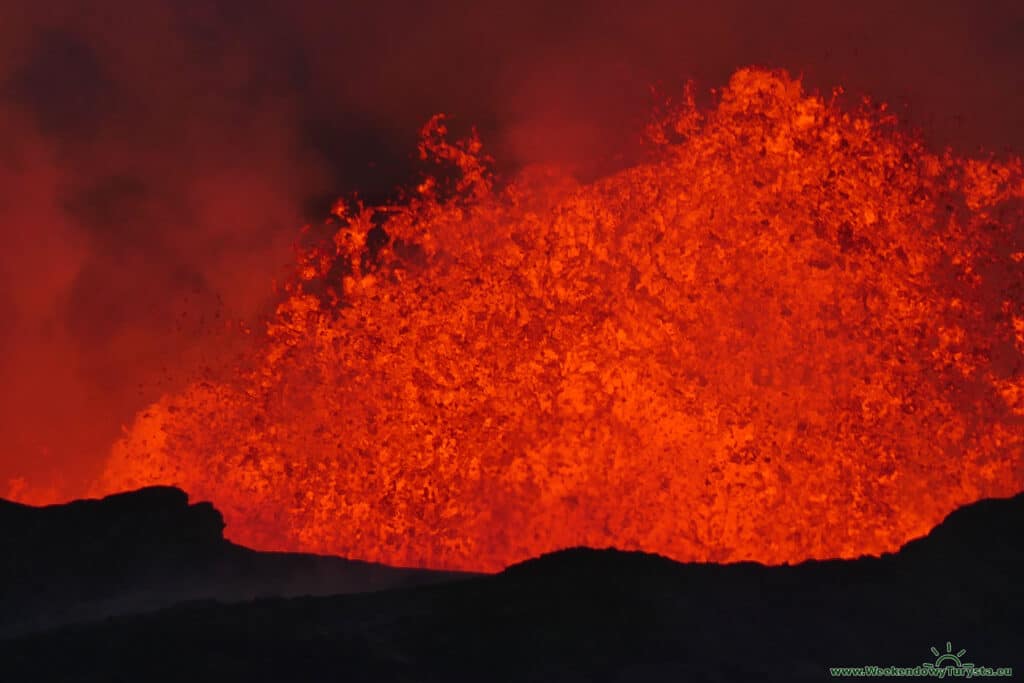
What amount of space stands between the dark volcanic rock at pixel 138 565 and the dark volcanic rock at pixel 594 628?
9.39 feet

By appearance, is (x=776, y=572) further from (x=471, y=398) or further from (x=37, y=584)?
(x=471, y=398)

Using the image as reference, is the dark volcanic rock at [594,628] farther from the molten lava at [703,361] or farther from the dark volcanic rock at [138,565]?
the molten lava at [703,361]

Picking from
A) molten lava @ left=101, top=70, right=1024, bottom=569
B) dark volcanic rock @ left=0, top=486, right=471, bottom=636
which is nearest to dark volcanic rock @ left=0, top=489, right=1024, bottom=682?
dark volcanic rock @ left=0, top=486, right=471, bottom=636

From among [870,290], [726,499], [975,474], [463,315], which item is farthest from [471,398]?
[975,474]

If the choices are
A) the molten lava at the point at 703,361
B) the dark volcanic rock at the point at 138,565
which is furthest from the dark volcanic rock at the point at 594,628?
the molten lava at the point at 703,361

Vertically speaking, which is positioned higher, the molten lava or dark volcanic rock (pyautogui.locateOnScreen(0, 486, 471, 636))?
the molten lava

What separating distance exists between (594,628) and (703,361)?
1002cm

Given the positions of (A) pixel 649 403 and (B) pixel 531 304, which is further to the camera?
(B) pixel 531 304

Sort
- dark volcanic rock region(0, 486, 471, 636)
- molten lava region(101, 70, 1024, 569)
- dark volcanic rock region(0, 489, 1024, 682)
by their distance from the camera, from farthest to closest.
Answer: molten lava region(101, 70, 1024, 569)
dark volcanic rock region(0, 486, 471, 636)
dark volcanic rock region(0, 489, 1024, 682)

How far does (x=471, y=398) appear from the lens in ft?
69.6

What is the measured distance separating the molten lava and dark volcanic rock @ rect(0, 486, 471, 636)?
18.0ft

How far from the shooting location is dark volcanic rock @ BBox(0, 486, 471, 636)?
520 inches

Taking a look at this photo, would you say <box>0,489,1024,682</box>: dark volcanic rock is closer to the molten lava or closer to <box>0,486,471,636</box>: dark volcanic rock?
<box>0,486,471,636</box>: dark volcanic rock

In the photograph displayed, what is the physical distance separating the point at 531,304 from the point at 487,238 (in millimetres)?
1337
